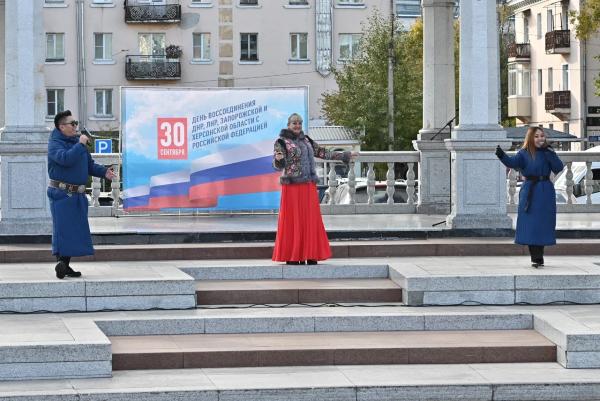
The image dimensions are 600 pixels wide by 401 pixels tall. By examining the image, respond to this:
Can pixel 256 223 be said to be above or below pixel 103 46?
below

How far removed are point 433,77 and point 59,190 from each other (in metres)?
9.85

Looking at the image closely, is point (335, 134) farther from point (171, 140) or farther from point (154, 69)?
point (171, 140)

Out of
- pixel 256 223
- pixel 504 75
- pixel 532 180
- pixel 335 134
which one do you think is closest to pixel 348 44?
pixel 335 134

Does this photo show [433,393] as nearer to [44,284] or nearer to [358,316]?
[358,316]

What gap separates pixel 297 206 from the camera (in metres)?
16.8

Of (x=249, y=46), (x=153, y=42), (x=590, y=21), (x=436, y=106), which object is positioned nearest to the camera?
(x=436, y=106)

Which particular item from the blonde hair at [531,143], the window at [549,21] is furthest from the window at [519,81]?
the blonde hair at [531,143]

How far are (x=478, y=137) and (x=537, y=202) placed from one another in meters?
3.26

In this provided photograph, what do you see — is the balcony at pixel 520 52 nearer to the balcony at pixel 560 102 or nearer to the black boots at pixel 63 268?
the balcony at pixel 560 102

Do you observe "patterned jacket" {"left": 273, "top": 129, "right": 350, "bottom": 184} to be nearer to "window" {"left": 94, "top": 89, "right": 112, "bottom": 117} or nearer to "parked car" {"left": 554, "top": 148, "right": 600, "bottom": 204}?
"parked car" {"left": 554, "top": 148, "right": 600, "bottom": 204}

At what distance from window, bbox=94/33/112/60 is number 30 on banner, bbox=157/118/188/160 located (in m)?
46.8

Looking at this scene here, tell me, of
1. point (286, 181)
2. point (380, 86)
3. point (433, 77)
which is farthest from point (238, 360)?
point (380, 86)

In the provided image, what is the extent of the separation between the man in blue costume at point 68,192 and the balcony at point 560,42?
55.2 metres

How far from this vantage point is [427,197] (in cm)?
2439
